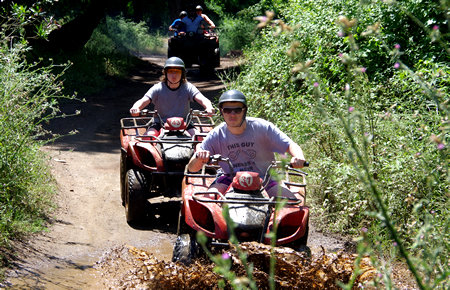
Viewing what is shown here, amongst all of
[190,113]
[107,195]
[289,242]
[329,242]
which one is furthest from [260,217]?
[107,195]

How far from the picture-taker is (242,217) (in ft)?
15.1

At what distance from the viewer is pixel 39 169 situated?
732 centimetres

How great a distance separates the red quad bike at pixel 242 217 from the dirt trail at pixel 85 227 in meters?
0.99

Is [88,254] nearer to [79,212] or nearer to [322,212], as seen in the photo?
[79,212]

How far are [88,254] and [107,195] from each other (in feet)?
7.13

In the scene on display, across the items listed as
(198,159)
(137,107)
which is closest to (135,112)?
(137,107)

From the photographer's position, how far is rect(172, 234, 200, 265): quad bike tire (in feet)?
15.6

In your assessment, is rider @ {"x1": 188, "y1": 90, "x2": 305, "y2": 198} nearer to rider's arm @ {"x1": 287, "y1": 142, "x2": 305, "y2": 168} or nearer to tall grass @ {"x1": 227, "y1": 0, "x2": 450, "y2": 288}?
rider's arm @ {"x1": 287, "y1": 142, "x2": 305, "y2": 168}

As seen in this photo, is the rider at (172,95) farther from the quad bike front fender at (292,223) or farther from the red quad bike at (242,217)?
the quad bike front fender at (292,223)

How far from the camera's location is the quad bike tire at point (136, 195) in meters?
6.80

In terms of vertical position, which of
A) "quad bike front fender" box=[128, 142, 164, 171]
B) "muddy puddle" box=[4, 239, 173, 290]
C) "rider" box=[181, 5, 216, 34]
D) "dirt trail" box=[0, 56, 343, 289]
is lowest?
"muddy puddle" box=[4, 239, 173, 290]

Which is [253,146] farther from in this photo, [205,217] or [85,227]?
[85,227]

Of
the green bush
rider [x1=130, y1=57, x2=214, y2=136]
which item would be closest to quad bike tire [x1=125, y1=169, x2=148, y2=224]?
rider [x1=130, y1=57, x2=214, y2=136]

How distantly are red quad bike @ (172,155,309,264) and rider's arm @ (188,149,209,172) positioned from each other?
126 mm
